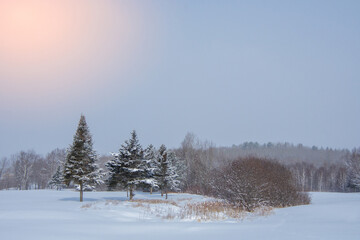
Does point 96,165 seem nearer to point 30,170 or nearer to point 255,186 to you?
point 255,186

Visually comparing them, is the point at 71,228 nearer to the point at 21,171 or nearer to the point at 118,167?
the point at 118,167

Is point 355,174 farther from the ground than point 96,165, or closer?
closer

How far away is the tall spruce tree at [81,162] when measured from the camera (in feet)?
99.4

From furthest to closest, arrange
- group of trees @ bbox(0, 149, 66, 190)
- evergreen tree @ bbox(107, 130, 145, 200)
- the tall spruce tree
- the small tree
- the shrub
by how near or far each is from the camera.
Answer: group of trees @ bbox(0, 149, 66, 190) → the small tree → evergreen tree @ bbox(107, 130, 145, 200) → the tall spruce tree → the shrub

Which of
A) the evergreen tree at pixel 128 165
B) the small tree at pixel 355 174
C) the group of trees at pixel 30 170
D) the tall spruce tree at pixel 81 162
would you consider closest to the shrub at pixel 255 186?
the evergreen tree at pixel 128 165

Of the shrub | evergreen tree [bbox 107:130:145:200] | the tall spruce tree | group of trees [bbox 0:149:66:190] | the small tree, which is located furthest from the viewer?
group of trees [bbox 0:149:66:190]

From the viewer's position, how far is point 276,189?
23.6m

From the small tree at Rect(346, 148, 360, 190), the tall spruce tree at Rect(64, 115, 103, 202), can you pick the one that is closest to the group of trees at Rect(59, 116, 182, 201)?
the tall spruce tree at Rect(64, 115, 103, 202)

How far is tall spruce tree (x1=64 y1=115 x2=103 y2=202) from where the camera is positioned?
3030 cm

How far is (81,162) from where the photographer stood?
99.1 feet

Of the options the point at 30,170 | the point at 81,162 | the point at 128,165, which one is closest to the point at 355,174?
the point at 128,165

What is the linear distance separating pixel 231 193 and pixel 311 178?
68125 millimetres

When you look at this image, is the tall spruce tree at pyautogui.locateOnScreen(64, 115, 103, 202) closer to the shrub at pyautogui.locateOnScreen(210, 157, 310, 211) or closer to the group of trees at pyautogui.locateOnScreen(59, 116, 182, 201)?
the group of trees at pyautogui.locateOnScreen(59, 116, 182, 201)

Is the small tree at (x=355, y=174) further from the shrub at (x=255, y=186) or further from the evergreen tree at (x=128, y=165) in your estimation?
the evergreen tree at (x=128, y=165)
